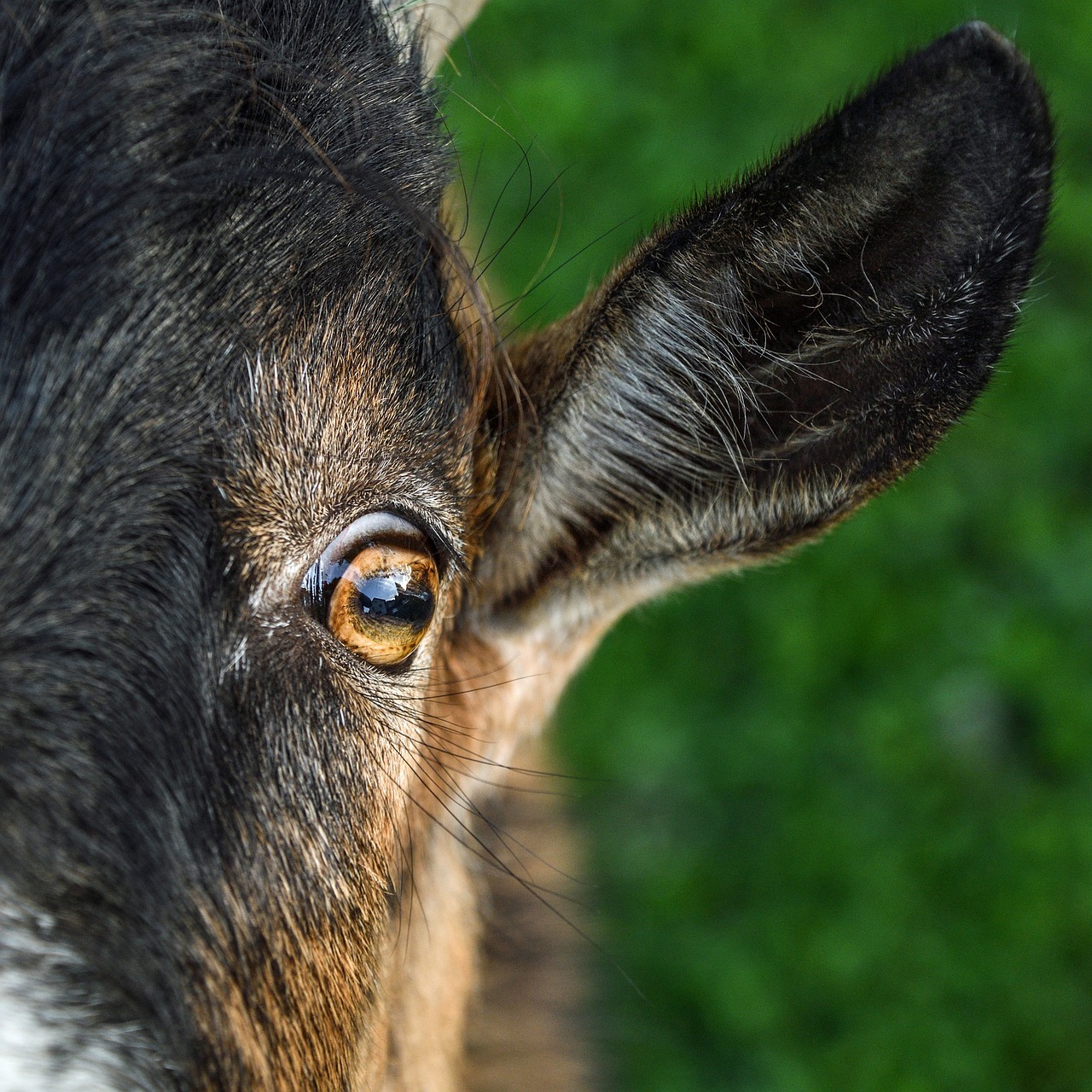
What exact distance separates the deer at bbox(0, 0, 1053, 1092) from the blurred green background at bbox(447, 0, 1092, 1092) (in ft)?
5.79

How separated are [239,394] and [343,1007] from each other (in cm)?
102

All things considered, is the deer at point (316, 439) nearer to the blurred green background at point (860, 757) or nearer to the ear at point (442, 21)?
the ear at point (442, 21)

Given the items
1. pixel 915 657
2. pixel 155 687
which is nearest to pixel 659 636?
pixel 915 657

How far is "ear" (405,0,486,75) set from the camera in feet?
8.80

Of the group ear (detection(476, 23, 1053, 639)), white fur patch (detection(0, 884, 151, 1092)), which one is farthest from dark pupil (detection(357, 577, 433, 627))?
white fur patch (detection(0, 884, 151, 1092))

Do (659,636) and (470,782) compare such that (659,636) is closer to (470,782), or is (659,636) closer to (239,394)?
(470,782)

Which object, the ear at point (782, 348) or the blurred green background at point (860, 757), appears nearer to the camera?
the ear at point (782, 348)

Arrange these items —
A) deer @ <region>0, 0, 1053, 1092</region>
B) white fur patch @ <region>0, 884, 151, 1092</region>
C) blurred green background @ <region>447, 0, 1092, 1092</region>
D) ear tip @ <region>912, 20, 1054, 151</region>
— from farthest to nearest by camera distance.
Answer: blurred green background @ <region>447, 0, 1092, 1092</region>
ear tip @ <region>912, 20, 1054, 151</region>
deer @ <region>0, 0, 1053, 1092</region>
white fur patch @ <region>0, 884, 151, 1092</region>

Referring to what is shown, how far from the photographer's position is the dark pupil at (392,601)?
2117 millimetres

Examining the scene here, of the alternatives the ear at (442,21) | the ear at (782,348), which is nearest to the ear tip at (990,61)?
the ear at (782,348)

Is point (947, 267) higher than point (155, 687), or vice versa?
point (947, 267)

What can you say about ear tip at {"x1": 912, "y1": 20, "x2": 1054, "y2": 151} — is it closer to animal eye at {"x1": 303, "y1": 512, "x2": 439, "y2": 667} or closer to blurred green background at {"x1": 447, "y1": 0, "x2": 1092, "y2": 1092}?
animal eye at {"x1": 303, "y1": 512, "x2": 439, "y2": 667}

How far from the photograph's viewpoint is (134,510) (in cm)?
180

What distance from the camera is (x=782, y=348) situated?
2.31 meters
